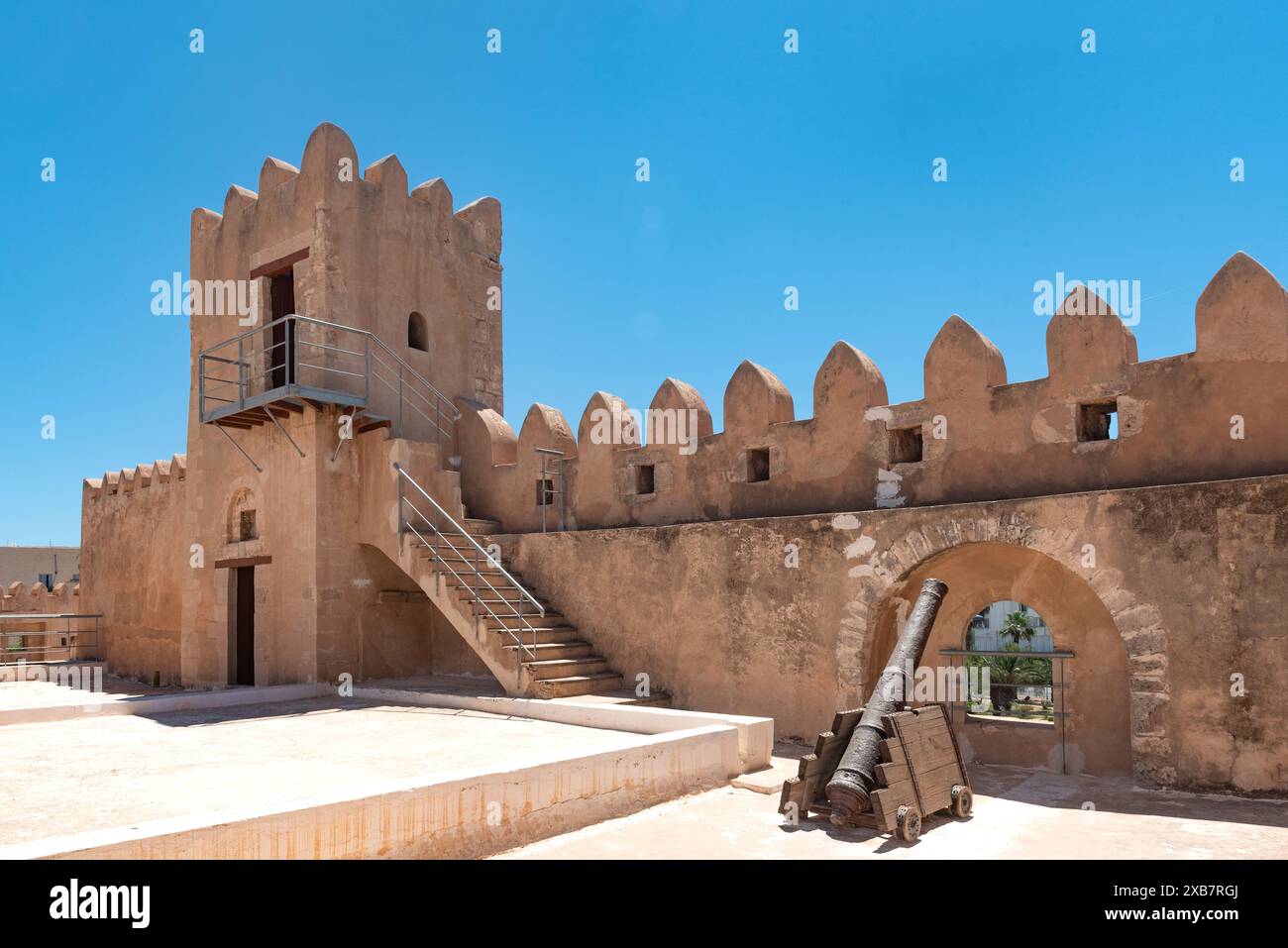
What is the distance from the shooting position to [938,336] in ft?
35.2

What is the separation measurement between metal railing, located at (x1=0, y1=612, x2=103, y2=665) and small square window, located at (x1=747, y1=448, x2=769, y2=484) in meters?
16.6

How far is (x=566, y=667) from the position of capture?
1216 centimetres

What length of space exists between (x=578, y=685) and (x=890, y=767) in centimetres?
552

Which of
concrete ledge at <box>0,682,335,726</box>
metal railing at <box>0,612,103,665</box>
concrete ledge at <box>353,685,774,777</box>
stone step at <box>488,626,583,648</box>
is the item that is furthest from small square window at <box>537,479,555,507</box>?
metal railing at <box>0,612,103,665</box>

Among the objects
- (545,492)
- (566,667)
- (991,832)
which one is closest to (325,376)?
(545,492)

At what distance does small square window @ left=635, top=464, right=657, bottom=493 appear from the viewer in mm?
13391

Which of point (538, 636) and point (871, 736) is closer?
point (871, 736)

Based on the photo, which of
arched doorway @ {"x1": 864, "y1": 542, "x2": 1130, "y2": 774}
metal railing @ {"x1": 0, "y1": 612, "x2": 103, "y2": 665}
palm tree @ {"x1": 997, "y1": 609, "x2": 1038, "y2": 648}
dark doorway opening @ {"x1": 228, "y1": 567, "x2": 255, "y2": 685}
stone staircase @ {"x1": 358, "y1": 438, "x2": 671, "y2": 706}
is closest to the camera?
arched doorway @ {"x1": 864, "y1": 542, "x2": 1130, "y2": 774}

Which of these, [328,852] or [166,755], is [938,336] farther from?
[166,755]

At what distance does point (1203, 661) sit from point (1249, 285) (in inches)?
135

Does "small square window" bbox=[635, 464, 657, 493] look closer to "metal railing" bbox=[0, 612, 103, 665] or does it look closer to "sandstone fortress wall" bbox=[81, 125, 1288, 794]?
"sandstone fortress wall" bbox=[81, 125, 1288, 794]

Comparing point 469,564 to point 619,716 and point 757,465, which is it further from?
point 757,465

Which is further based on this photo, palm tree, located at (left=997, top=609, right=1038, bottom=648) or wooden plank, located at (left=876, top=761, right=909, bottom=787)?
palm tree, located at (left=997, top=609, right=1038, bottom=648)
